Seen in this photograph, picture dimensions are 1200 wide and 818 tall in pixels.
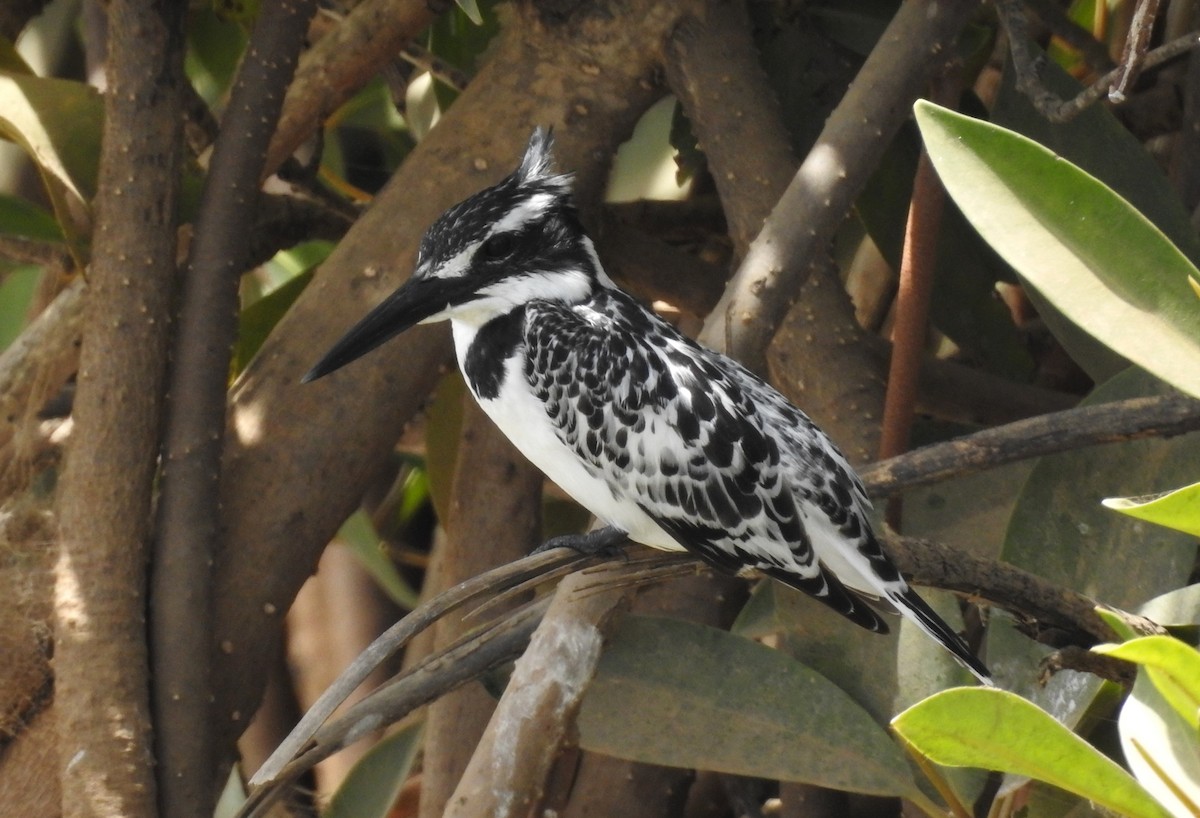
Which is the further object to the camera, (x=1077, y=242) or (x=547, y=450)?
(x=547, y=450)

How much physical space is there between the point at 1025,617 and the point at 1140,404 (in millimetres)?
195

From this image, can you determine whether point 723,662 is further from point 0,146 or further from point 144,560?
point 0,146

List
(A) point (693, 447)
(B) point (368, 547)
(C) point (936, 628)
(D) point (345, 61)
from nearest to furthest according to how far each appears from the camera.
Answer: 1. (C) point (936, 628)
2. (A) point (693, 447)
3. (D) point (345, 61)
4. (B) point (368, 547)

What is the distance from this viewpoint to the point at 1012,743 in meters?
0.69

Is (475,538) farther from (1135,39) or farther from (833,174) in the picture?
(1135,39)

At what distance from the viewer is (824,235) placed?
1.20 meters

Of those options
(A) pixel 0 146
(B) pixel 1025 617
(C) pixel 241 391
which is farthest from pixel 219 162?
(A) pixel 0 146

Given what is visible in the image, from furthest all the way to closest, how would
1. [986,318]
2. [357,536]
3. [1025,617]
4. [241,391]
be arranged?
[357,536], [986,318], [241,391], [1025,617]

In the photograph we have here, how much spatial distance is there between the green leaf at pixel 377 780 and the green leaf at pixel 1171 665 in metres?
0.85

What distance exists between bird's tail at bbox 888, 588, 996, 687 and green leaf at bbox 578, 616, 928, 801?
0.09 meters

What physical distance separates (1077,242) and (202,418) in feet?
2.60

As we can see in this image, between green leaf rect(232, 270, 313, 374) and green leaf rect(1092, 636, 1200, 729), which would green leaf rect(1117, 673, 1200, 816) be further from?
green leaf rect(232, 270, 313, 374)

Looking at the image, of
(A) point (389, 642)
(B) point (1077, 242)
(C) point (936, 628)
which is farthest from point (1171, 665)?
(A) point (389, 642)

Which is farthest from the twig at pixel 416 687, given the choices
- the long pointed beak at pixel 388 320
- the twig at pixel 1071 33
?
the twig at pixel 1071 33
